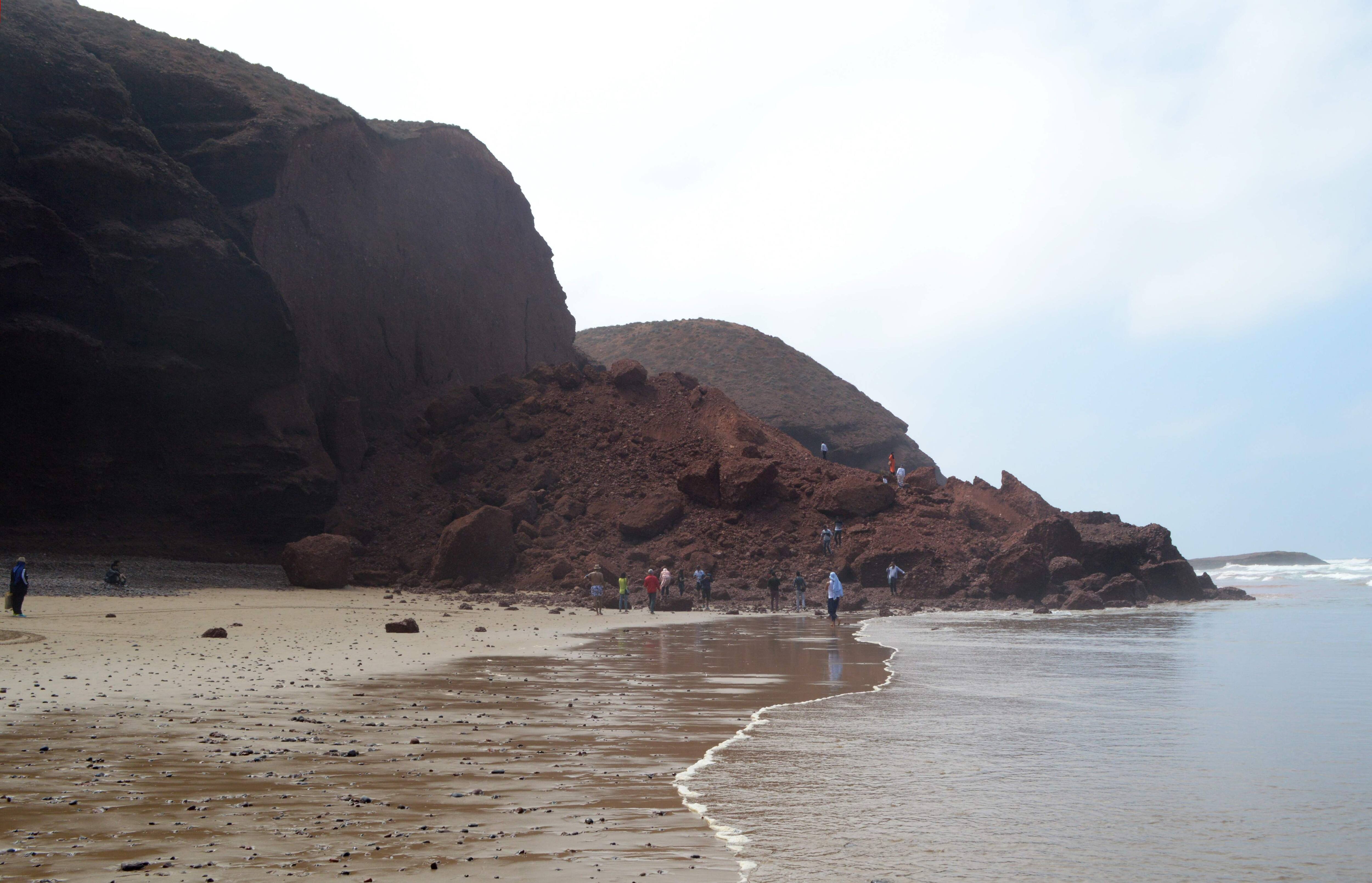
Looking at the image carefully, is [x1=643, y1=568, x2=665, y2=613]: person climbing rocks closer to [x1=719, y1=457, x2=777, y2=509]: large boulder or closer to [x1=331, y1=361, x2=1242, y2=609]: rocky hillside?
[x1=331, y1=361, x2=1242, y2=609]: rocky hillside

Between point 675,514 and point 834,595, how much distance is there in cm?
1518

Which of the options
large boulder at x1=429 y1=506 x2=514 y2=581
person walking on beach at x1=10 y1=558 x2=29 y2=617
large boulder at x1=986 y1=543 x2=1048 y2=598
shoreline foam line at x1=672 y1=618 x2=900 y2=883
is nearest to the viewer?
shoreline foam line at x1=672 y1=618 x2=900 y2=883

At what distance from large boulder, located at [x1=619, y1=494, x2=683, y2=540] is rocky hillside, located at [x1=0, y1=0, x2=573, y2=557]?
11770mm

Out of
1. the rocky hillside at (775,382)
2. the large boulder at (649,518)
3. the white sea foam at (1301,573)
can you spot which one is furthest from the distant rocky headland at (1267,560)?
the large boulder at (649,518)

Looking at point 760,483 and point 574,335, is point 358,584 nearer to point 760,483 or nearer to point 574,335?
point 760,483

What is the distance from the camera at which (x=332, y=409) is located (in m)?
44.2

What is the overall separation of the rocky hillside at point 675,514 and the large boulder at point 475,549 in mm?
61

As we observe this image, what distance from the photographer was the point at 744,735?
891 centimetres

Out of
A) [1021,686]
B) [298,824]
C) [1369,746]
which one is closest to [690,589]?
[1021,686]

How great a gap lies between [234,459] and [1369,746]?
35.9m

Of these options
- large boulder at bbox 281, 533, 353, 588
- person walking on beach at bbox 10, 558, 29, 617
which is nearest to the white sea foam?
large boulder at bbox 281, 533, 353, 588

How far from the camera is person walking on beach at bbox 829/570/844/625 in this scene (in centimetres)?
2538

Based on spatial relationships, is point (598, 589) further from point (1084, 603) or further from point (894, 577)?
point (1084, 603)

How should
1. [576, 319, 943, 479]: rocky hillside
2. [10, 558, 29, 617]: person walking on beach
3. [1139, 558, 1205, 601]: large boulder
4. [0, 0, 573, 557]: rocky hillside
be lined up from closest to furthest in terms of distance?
[10, 558, 29, 617]: person walking on beach
[0, 0, 573, 557]: rocky hillside
[1139, 558, 1205, 601]: large boulder
[576, 319, 943, 479]: rocky hillside
